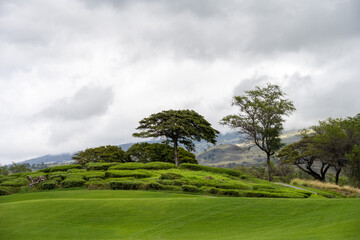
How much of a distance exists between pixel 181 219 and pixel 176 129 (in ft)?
99.7

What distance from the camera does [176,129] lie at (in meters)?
45.4

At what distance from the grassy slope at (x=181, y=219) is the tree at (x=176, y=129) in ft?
90.1

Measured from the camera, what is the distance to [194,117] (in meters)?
48.0

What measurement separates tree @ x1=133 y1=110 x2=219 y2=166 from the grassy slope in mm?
27474

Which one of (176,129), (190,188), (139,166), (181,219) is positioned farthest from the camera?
(176,129)

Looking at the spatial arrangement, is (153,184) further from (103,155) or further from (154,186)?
(103,155)

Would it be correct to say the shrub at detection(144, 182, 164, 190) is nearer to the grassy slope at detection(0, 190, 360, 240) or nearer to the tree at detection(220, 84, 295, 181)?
the grassy slope at detection(0, 190, 360, 240)

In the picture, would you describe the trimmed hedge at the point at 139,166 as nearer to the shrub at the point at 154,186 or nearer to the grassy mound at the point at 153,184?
the grassy mound at the point at 153,184

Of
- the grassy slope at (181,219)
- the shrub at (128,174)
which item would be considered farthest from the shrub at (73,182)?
the grassy slope at (181,219)

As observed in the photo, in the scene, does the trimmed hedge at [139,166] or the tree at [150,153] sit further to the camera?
the tree at [150,153]

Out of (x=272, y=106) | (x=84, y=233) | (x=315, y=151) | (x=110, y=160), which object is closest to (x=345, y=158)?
→ (x=315, y=151)

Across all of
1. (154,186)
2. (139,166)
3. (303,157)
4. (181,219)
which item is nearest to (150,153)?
(139,166)

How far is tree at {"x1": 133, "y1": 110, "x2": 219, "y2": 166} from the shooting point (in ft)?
149

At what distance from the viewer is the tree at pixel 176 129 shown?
4556cm
